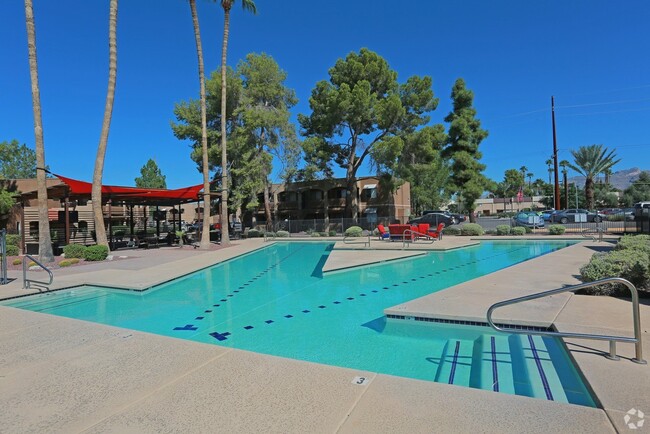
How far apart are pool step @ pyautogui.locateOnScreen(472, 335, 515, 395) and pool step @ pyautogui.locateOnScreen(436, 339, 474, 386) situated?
0.33 ft

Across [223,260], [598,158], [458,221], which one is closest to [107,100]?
[223,260]

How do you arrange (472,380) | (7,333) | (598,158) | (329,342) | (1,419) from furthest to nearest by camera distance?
1. (598,158)
2. (329,342)
3. (7,333)
4. (472,380)
5. (1,419)

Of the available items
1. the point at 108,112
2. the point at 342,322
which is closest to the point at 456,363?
the point at 342,322

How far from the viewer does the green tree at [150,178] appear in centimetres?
4947

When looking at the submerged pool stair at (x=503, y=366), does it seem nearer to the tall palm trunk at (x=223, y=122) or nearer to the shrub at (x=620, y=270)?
the shrub at (x=620, y=270)

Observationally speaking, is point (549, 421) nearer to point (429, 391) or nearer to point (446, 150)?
point (429, 391)

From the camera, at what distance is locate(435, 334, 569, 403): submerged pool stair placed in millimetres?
3754

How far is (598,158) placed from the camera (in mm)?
39375

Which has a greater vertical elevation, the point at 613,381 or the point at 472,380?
the point at 613,381

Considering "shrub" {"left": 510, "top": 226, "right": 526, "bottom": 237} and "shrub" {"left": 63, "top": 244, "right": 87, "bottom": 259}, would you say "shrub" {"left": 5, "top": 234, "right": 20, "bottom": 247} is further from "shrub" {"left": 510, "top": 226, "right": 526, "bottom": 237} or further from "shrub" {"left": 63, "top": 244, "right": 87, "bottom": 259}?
"shrub" {"left": 510, "top": 226, "right": 526, "bottom": 237}

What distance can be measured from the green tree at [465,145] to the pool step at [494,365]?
83.5 feet

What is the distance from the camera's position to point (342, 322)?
22.3 feet

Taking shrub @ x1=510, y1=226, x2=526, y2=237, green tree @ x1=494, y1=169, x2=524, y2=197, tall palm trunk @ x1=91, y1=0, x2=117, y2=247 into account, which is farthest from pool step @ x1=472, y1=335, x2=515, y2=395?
green tree @ x1=494, y1=169, x2=524, y2=197

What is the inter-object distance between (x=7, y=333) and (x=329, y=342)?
4.66 m
